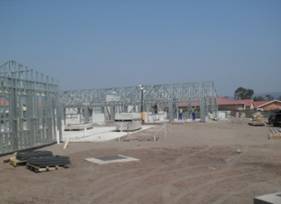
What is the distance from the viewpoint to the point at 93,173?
514 inches

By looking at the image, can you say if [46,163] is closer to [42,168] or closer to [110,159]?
[42,168]

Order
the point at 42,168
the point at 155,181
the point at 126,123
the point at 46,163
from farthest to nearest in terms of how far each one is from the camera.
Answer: the point at 126,123, the point at 46,163, the point at 42,168, the point at 155,181

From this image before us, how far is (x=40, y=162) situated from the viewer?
13977 millimetres

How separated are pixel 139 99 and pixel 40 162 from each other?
5249 cm

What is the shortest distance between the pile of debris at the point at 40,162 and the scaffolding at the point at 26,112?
3.70m

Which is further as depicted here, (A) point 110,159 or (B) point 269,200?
(A) point 110,159

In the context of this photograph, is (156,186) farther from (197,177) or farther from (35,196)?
(35,196)

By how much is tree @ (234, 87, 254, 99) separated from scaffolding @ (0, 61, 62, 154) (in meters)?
122

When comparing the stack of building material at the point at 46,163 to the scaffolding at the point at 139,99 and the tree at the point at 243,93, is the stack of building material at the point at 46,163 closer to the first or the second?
the scaffolding at the point at 139,99

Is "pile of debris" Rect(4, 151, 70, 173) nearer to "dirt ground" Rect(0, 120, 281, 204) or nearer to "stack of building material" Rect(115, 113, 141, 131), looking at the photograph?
"dirt ground" Rect(0, 120, 281, 204)

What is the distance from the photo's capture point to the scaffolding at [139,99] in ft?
206

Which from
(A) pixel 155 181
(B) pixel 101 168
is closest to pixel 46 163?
(B) pixel 101 168

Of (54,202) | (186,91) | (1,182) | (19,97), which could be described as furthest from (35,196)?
(186,91)

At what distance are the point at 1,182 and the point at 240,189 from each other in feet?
22.0
